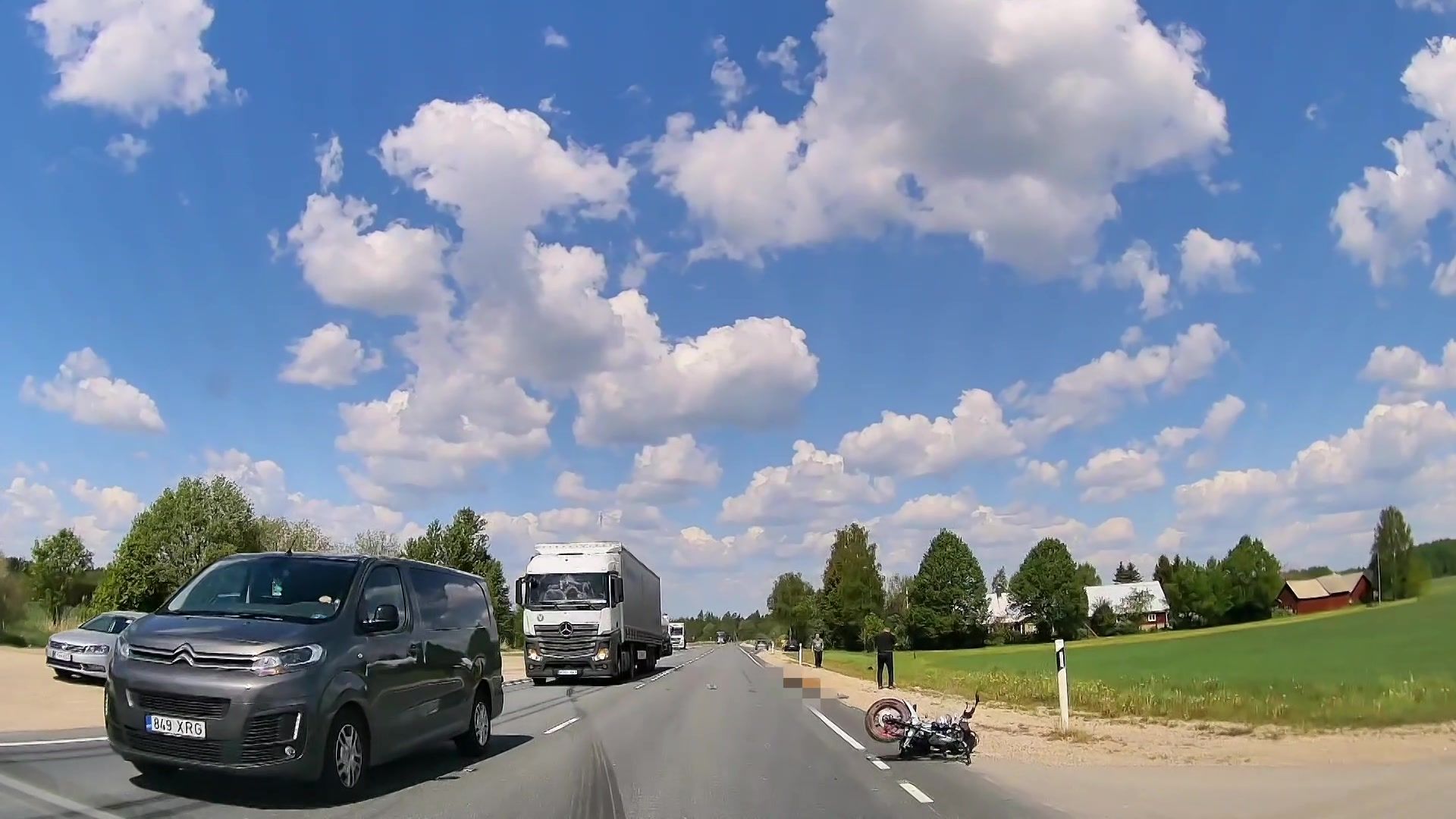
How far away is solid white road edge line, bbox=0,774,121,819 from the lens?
7660mm

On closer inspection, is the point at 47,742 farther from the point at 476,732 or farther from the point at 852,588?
the point at 852,588

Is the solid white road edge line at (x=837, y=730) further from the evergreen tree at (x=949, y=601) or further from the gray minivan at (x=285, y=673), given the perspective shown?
the evergreen tree at (x=949, y=601)

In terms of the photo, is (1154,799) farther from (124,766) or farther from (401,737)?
(124,766)

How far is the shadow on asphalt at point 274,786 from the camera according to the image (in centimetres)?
873

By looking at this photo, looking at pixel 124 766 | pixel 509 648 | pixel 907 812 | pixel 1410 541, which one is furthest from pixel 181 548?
pixel 1410 541

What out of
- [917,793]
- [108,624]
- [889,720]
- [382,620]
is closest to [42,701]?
[108,624]

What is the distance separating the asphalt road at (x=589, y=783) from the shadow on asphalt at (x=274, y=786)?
0.03m

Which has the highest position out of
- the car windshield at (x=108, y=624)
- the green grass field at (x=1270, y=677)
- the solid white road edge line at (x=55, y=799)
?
the car windshield at (x=108, y=624)

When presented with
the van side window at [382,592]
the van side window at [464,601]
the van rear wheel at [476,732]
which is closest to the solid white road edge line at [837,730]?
the van rear wheel at [476,732]

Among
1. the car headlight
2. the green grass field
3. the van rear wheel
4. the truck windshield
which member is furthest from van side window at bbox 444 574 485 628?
the truck windshield

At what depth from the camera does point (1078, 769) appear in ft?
41.3

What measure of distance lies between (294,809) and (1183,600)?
5150 inches

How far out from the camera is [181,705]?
814 cm

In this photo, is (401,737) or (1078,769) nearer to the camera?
(401,737)
